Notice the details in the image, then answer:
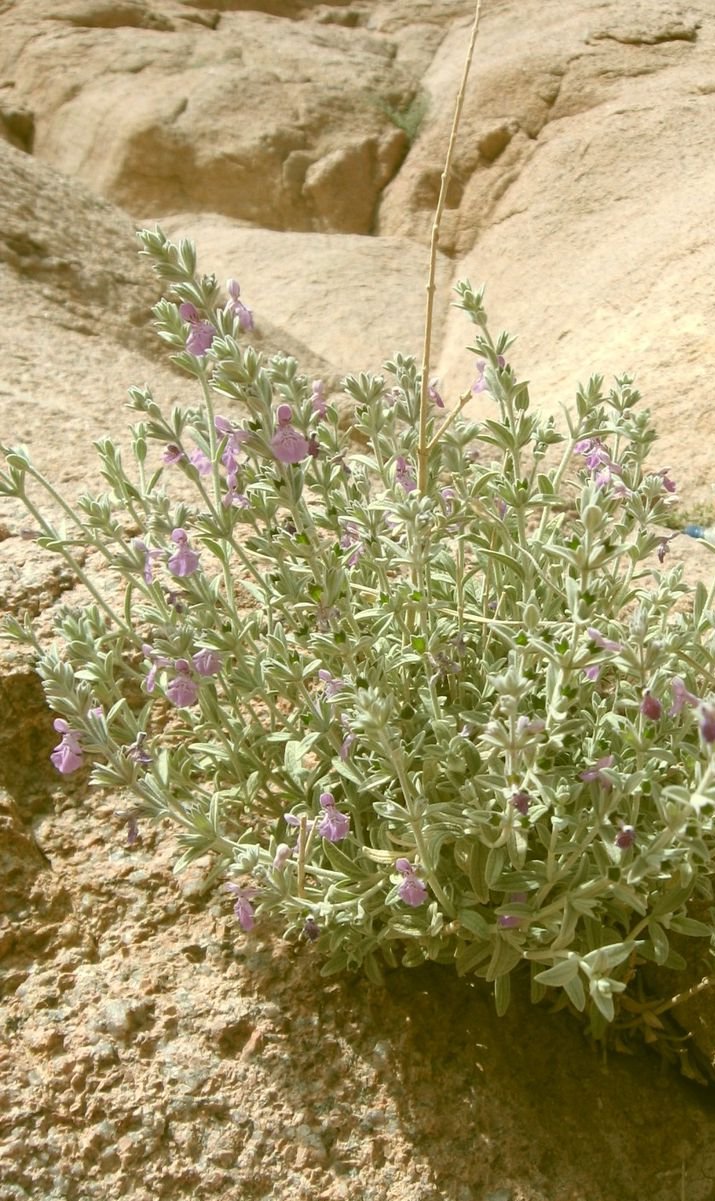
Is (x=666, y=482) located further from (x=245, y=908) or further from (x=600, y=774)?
(x=245, y=908)

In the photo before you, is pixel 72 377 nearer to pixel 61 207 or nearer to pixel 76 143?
pixel 61 207

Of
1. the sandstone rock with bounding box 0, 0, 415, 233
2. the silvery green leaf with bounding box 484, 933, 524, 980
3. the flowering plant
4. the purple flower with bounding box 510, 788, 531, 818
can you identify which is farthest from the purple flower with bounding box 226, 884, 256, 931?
the sandstone rock with bounding box 0, 0, 415, 233

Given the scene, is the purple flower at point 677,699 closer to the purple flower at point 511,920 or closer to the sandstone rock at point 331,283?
the purple flower at point 511,920

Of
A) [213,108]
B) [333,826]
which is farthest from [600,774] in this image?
[213,108]

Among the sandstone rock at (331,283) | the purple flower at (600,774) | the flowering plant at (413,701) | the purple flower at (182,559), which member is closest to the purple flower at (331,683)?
the flowering plant at (413,701)

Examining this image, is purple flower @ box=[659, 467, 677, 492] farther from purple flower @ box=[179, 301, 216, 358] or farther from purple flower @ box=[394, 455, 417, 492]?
purple flower @ box=[179, 301, 216, 358]

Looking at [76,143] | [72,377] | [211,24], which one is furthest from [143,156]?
[72,377]
